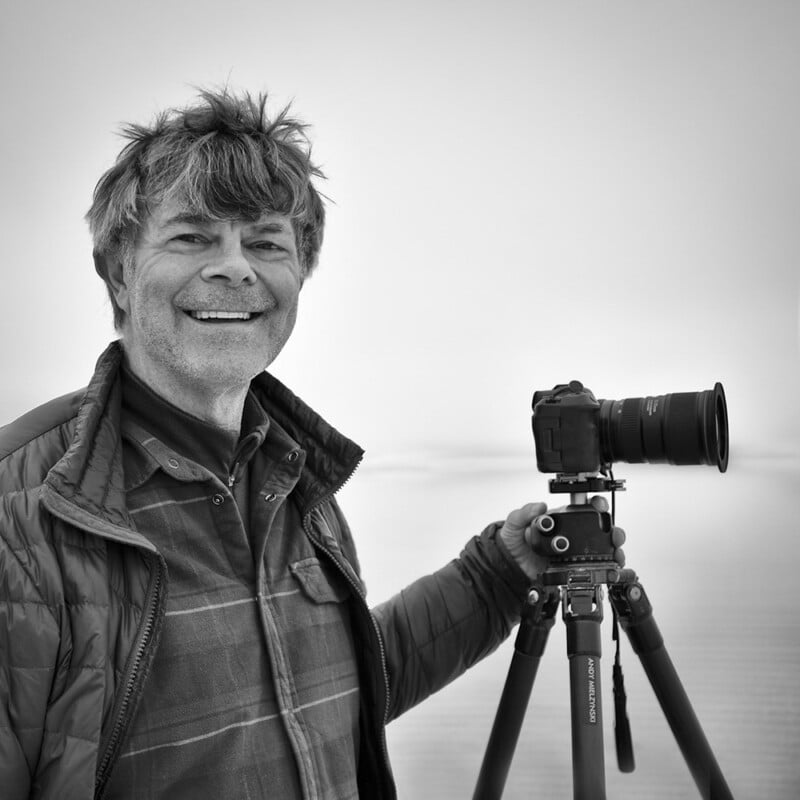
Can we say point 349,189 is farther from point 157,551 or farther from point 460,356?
point 157,551

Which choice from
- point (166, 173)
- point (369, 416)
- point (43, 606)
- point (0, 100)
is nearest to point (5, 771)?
point (43, 606)

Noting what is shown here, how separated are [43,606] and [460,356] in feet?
3.07

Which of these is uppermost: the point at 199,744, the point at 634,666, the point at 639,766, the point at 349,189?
the point at 349,189

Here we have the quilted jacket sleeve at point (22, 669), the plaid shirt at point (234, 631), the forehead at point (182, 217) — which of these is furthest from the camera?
the forehead at point (182, 217)

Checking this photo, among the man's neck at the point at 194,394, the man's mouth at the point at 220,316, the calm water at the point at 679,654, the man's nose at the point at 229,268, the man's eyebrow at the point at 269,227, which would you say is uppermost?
the man's eyebrow at the point at 269,227

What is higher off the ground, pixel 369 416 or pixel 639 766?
pixel 369 416

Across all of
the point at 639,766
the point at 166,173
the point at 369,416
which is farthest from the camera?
the point at 369,416

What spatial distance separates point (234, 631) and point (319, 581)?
0.48 feet

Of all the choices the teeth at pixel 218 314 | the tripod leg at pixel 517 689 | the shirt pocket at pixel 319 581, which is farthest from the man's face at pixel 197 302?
the tripod leg at pixel 517 689

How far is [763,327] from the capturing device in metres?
1.53

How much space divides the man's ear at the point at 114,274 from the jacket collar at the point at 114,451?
5cm

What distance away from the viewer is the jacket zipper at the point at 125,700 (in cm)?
84

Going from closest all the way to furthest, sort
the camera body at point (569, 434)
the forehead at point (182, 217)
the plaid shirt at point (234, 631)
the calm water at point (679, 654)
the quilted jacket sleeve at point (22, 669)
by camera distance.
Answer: the quilted jacket sleeve at point (22, 669) → the plaid shirt at point (234, 631) → the forehead at point (182, 217) → the camera body at point (569, 434) → the calm water at point (679, 654)

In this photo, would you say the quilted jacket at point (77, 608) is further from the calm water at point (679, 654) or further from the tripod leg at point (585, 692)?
the calm water at point (679, 654)
